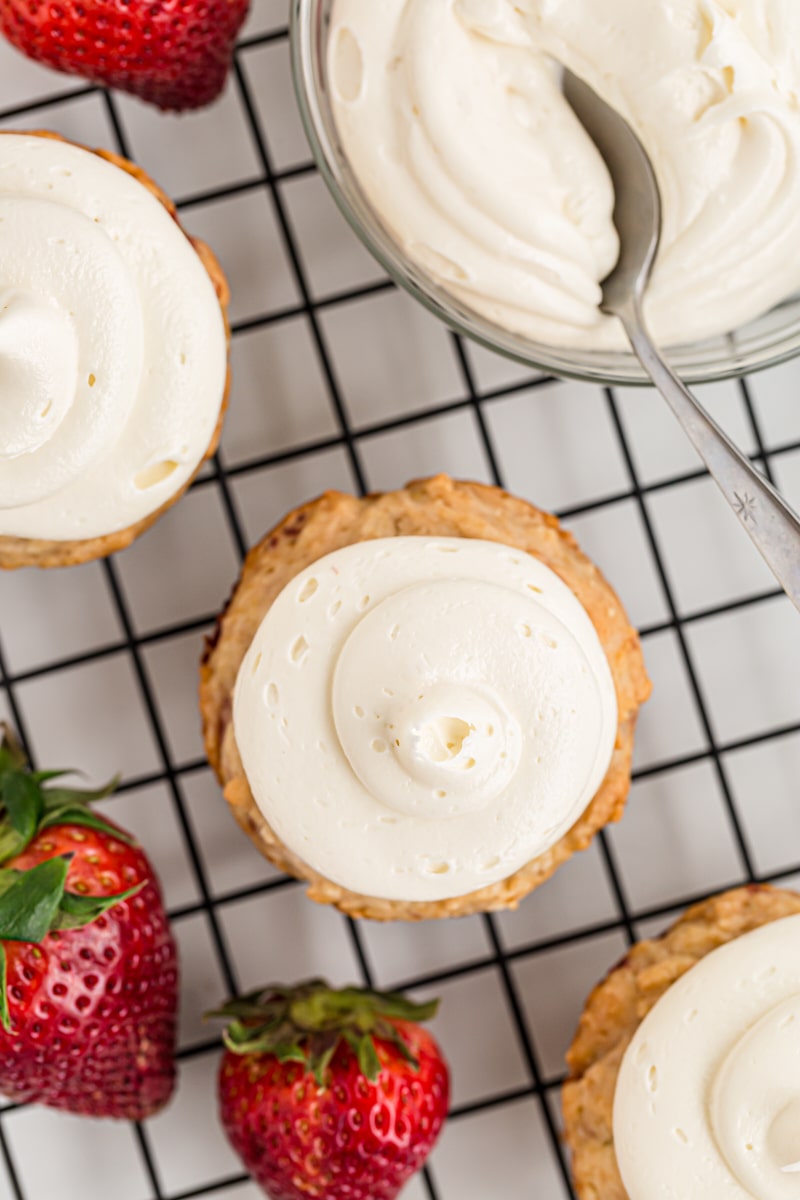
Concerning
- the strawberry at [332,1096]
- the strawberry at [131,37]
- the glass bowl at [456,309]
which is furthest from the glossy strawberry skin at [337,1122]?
the strawberry at [131,37]

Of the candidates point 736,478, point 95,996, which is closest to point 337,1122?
point 95,996

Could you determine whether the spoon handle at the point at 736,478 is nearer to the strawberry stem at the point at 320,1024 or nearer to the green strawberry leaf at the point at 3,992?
the strawberry stem at the point at 320,1024

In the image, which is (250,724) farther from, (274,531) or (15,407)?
(15,407)

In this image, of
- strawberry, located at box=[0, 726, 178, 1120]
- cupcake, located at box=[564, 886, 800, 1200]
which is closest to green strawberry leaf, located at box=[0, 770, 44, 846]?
strawberry, located at box=[0, 726, 178, 1120]

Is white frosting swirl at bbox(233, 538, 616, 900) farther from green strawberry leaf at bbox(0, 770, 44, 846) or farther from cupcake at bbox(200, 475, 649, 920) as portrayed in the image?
green strawberry leaf at bbox(0, 770, 44, 846)

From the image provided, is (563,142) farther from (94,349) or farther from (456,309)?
(94,349)

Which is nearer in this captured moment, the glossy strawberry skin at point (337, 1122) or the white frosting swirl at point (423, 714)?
the white frosting swirl at point (423, 714)

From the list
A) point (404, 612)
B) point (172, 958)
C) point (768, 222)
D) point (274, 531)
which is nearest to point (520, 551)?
point (404, 612)
